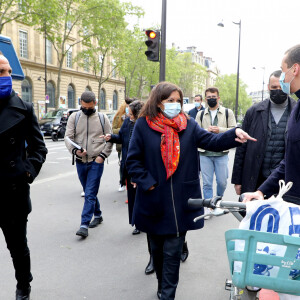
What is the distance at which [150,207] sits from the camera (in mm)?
2834

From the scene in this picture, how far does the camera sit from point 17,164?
2.82 m

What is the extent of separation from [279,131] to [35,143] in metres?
2.40

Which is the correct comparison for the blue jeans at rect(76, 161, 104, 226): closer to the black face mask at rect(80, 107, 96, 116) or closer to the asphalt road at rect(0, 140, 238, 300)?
the asphalt road at rect(0, 140, 238, 300)

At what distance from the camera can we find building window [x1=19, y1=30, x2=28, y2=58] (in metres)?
36.5

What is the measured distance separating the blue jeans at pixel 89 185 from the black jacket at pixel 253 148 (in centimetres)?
203

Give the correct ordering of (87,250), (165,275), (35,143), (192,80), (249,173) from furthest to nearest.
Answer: (192,80) → (87,250) → (249,173) → (35,143) → (165,275)

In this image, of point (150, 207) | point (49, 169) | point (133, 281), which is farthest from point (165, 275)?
point (49, 169)

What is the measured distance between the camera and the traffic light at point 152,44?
941 centimetres

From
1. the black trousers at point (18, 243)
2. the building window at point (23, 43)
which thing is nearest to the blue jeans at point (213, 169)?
the black trousers at point (18, 243)

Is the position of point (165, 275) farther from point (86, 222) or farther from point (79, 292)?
point (86, 222)

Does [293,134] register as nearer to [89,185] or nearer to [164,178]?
[164,178]

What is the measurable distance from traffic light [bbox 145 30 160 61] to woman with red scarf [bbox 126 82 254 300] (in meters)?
6.82

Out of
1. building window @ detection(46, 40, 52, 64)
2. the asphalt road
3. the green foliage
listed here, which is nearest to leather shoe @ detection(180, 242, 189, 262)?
the asphalt road

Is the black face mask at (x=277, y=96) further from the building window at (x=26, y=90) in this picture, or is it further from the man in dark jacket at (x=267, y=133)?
the building window at (x=26, y=90)
